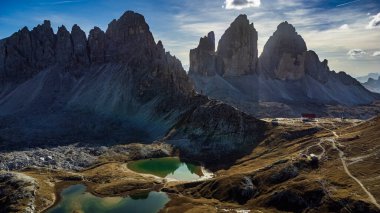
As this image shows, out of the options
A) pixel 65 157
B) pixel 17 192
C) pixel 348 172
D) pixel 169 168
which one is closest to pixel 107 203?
pixel 17 192

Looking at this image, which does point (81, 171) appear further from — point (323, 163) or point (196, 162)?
point (323, 163)

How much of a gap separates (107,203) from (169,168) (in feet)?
169

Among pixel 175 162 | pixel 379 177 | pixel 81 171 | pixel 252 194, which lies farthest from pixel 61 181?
pixel 379 177

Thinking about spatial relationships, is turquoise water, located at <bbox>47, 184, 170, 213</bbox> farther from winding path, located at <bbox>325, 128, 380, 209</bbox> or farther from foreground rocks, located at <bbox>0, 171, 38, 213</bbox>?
winding path, located at <bbox>325, 128, 380, 209</bbox>

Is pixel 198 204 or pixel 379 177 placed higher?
pixel 379 177

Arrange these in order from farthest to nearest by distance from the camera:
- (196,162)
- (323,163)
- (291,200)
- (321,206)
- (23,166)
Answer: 1. (196,162)
2. (23,166)
3. (323,163)
4. (291,200)
5. (321,206)

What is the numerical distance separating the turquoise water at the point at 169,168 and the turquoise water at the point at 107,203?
2668cm

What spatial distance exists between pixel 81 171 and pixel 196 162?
1966 inches

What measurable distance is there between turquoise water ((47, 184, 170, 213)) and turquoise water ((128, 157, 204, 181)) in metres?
26.7

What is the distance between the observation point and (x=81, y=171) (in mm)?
173250

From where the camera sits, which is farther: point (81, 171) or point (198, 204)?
point (81, 171)

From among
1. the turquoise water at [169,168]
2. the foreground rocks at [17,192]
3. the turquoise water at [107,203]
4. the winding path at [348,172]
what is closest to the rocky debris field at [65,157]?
the turquoise water at [169,168]

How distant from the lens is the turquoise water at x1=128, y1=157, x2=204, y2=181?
165 meters

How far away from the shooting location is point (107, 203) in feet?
426
